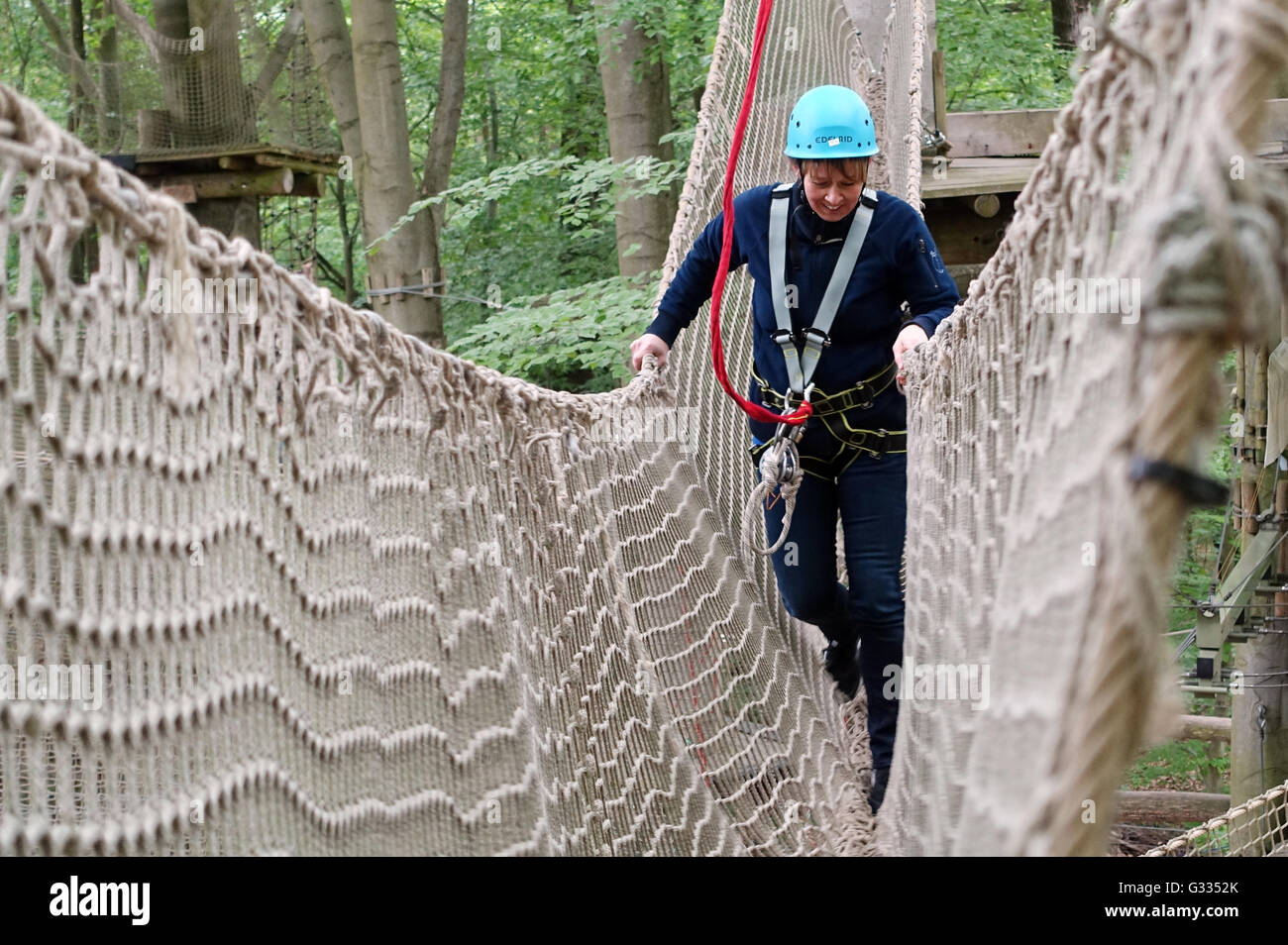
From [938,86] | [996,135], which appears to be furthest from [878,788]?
[996,135]

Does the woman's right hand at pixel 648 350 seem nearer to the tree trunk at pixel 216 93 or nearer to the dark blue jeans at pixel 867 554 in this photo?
the dark blue jeans at pixel 867 554

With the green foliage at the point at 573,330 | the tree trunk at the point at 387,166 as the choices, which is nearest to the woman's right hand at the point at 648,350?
the green foliage at the point at 573,330

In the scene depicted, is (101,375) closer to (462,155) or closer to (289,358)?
(289,358)

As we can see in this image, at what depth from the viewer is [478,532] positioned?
5.32ft

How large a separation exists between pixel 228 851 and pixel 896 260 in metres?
1.61

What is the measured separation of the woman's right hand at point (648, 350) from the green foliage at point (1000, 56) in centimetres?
528

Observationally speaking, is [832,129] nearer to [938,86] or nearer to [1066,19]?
[938,86]

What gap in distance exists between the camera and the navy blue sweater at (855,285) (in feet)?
7.68

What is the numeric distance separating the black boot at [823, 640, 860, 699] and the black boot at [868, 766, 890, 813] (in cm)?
40

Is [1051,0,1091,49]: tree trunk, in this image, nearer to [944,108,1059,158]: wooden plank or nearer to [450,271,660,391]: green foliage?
[944,108,1059,158]: wooden plank

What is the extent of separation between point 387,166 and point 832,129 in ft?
14.3

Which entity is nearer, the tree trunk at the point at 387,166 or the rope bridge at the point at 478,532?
the rope bridge at the point at 478,532

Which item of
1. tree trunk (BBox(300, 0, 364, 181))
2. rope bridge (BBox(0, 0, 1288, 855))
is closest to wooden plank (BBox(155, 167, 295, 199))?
tree trunk (BBox(300, 0, 364, 181))

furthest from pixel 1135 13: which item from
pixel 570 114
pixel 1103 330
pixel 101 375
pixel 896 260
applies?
pixel 570 114
